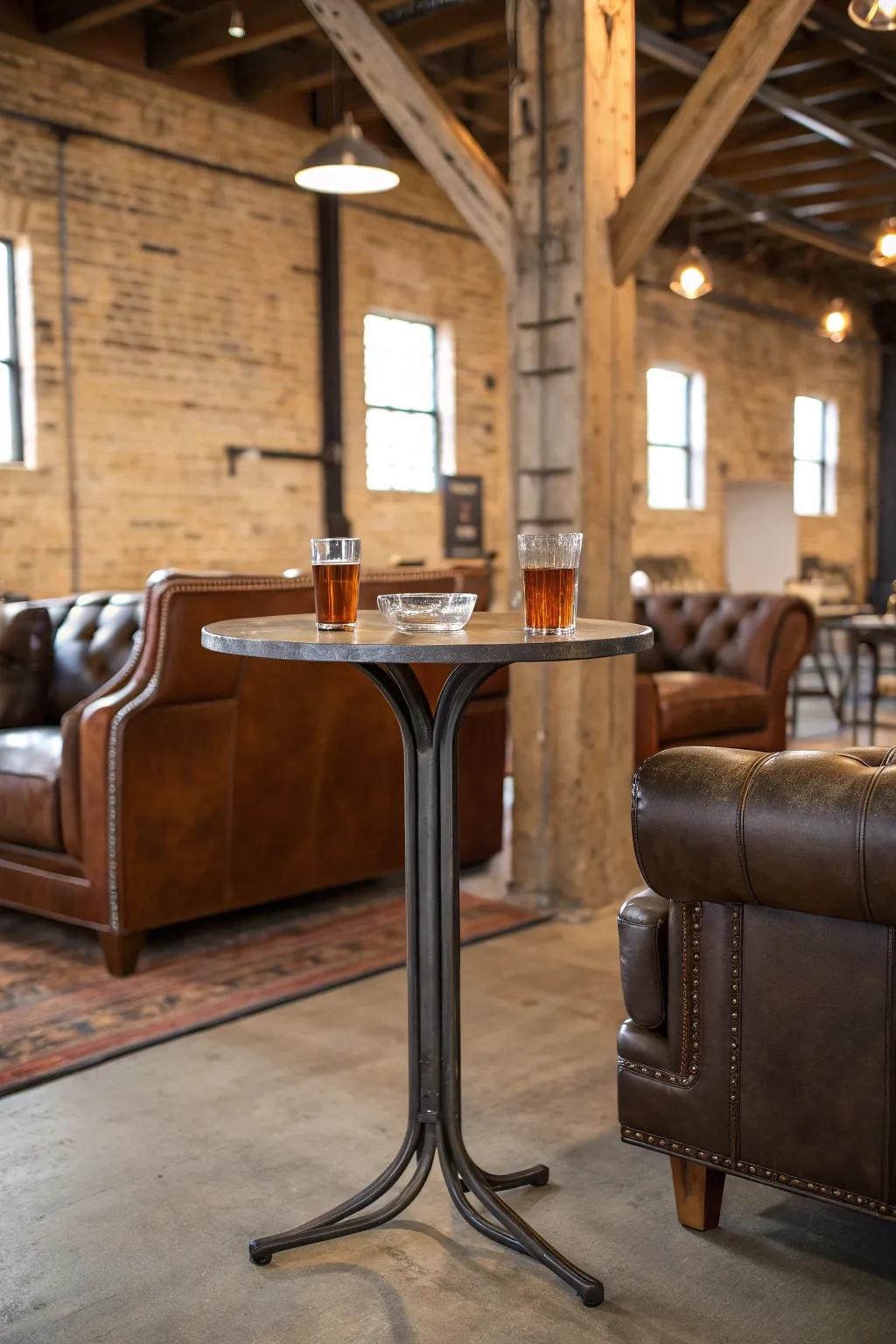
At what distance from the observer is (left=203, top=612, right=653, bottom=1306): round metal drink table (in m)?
2.10

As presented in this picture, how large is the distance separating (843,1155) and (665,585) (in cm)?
1081

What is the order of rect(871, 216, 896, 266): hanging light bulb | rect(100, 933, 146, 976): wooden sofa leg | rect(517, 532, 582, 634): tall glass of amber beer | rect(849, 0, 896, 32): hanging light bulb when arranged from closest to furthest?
rect(517, 532, 582, 634): tall glass of amber beer, rect(100, 933, 146, 976): wooden sofa leg, rect(849, 0, 896, 32): hanging light bulb, rect(871, 216, 896, 266): hanging light bulb

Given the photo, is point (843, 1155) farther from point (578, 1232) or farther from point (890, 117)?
point (890, 117)

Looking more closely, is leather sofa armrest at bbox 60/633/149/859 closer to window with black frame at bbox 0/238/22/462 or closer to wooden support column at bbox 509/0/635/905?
wooden support column at bbox 509/0/635/905

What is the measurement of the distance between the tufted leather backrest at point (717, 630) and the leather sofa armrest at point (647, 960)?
3895mm

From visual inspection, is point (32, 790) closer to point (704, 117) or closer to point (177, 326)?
point (704, 117)

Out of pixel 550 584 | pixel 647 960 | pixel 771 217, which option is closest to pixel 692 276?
pixel 771 217

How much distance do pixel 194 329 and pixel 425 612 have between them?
23.3 feet

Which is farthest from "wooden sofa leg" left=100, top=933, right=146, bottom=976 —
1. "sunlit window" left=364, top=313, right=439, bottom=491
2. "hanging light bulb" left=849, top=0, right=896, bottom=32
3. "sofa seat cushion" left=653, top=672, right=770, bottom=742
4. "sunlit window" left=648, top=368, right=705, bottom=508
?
"sunlit window" left=648, top=368, right=705, bottom=508

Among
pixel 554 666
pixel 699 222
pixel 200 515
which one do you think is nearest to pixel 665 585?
pixel 699 222

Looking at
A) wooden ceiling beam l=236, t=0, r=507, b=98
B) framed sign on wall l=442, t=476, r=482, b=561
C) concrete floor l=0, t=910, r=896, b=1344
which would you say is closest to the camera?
concrete floor l=0, t=910, r=896, b=1344

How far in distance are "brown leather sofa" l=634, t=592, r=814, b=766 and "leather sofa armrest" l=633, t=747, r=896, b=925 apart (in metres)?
3.28

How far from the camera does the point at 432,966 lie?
2.19m

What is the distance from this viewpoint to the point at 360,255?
383 inches
